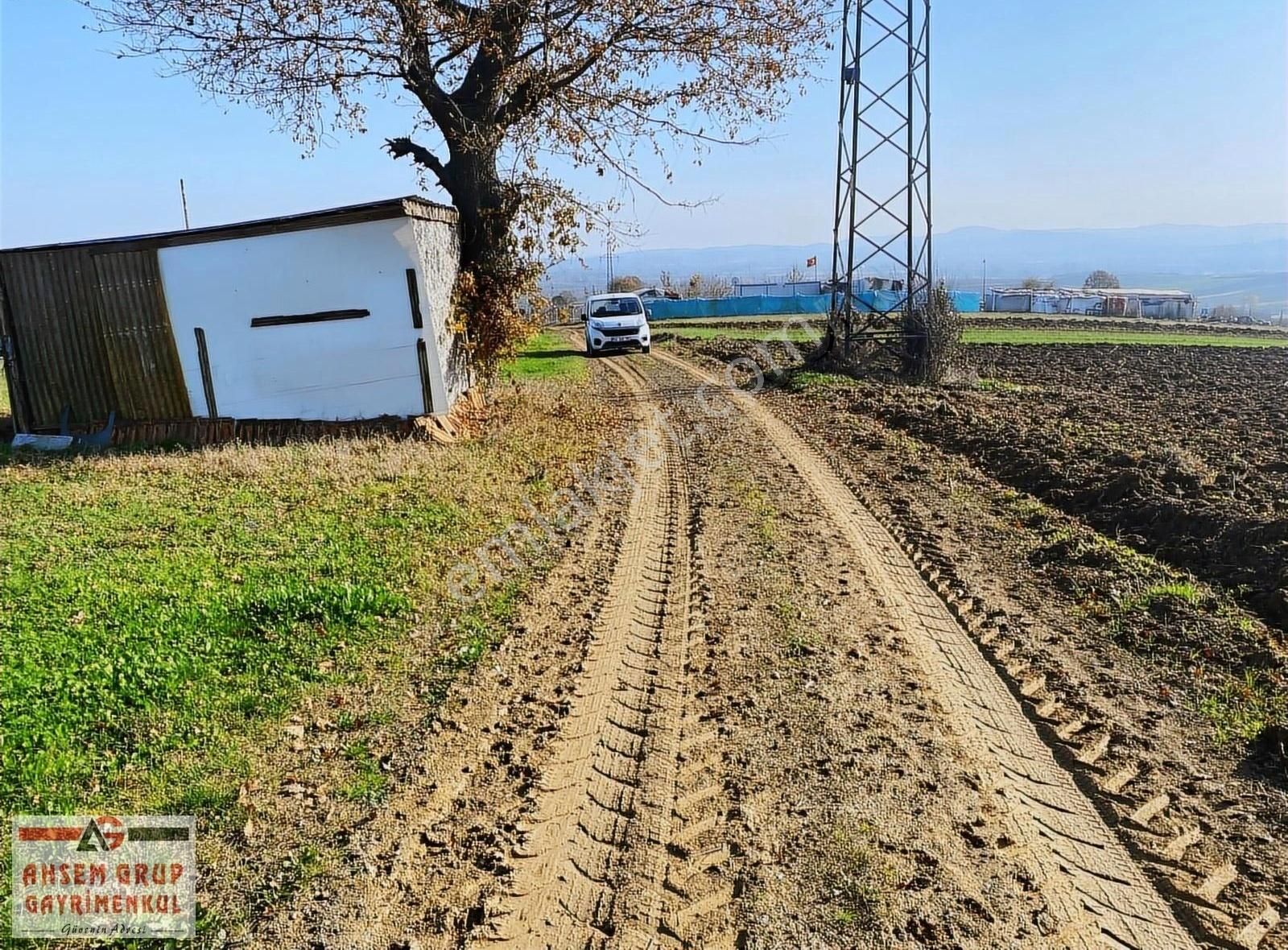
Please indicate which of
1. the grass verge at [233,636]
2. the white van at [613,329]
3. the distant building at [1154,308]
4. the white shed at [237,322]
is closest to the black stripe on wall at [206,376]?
the white shed at [237,322]

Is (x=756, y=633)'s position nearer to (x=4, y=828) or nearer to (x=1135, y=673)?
(x=1135, y=673)

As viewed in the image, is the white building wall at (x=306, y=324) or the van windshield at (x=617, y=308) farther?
the van windshield at (x=617, y=308)

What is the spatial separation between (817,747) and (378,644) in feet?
9.67

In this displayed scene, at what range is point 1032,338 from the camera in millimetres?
30016

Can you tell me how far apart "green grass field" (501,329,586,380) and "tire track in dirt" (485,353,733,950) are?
36.2 ft

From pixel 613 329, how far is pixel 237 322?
14420 millimetres

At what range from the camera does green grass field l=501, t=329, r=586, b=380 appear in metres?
19.9

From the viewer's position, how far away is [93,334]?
38.7ft

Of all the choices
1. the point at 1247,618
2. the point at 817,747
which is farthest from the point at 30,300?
the point at 1247,618

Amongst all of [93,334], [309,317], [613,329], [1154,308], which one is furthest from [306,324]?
[1154,308]

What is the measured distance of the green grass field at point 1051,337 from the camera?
91.9 ft

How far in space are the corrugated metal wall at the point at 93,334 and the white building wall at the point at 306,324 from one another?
0.30 m

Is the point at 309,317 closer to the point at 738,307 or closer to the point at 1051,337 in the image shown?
the point at 1051,337

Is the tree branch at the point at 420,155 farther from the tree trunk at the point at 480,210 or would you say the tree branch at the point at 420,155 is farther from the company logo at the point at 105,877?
the company logo at the point at 105,877
